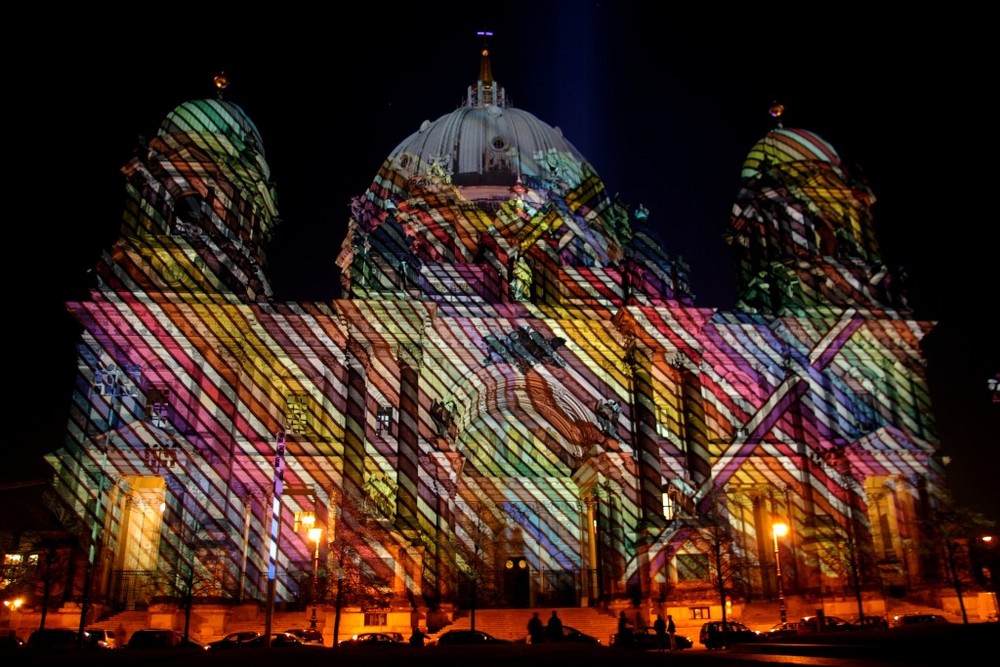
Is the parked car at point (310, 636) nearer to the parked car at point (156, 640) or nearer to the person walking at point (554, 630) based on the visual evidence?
the parked car at point (156, 640)

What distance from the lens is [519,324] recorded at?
3606 centimetres

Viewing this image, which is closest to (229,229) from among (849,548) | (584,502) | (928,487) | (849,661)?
(584,502)

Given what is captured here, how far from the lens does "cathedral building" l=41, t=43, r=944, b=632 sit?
3169 cm

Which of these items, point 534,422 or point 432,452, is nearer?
point 432,452

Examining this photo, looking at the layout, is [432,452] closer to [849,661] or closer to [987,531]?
[987,531]

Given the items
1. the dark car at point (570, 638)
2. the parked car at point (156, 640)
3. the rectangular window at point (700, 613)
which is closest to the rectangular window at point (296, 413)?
the parked car at point (156, 640)

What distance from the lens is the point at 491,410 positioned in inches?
1522

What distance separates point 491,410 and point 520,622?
1103 centimetres

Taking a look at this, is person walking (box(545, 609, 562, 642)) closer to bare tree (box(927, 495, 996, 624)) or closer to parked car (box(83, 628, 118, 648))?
parked car (box(83, 628, 118, 648))

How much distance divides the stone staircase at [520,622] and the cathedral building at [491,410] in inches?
52.0

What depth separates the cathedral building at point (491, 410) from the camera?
31.7 m

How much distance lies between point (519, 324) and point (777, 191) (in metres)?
14.6

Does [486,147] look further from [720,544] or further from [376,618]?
[376,618]

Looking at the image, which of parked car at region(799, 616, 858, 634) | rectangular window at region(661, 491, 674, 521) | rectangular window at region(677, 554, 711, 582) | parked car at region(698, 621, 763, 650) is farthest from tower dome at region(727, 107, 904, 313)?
parked car at region(698, 621, 763, 650)
